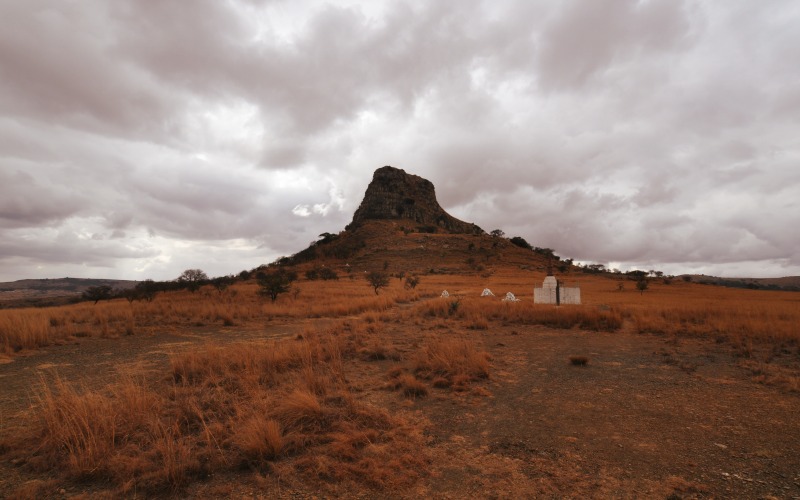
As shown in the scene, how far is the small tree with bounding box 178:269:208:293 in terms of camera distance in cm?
3361

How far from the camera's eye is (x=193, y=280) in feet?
117

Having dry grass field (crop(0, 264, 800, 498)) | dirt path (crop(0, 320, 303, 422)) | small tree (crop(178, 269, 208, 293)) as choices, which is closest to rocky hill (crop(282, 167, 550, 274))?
small tree (crop(178, 269, 208, 293))

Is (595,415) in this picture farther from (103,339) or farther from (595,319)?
(103,339)

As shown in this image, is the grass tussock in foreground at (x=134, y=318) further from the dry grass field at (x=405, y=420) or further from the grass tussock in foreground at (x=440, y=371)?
the grass tussock in foreground at (x=440, y=371)

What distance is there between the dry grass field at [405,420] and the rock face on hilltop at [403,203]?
386 ft

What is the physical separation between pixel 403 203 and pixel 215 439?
130 metres

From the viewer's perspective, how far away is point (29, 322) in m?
13.2

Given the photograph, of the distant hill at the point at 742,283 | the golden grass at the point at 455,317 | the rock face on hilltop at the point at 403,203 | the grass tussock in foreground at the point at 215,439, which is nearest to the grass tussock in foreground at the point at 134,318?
the golden grass at the point at 455,317

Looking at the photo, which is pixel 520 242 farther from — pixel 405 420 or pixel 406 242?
pixel 405 420

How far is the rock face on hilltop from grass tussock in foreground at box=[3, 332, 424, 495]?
121159mm

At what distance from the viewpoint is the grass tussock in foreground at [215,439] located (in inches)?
162

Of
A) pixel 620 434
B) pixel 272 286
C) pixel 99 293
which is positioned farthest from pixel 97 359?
pixel 99 293

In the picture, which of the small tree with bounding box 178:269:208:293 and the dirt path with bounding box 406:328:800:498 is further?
the small tree with bounding box 178:269:208:293

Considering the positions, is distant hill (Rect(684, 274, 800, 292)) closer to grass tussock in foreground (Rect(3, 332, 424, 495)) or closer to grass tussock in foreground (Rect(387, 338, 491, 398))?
grass tussock in foreground (Rect(387, 338, 491, 398))
